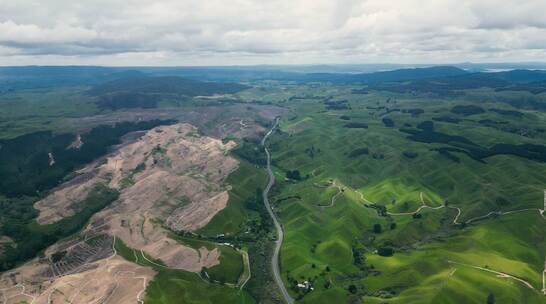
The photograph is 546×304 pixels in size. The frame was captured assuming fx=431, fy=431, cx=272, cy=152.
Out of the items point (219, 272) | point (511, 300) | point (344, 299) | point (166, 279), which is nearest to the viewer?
point (511, 300)

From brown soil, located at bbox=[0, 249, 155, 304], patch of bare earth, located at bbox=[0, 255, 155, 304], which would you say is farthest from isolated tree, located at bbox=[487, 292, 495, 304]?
brown soil, located at bbox=[0, 249, 155, 304]

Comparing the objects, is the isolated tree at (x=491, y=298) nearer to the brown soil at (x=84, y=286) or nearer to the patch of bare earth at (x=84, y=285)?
the patch of bare earth at (x=84, y=285)

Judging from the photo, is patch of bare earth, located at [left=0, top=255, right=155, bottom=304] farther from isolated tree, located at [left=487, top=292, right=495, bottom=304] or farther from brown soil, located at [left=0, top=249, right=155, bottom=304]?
isolated tree, located at [left=487, top=292, right=495, bottom=304]

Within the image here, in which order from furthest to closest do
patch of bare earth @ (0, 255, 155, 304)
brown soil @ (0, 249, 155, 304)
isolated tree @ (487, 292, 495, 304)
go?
brown soil @ (0, 249, 155, 304)
patch of bare earth @ (0, 255, 155, 304)
isolated tree @ (487, 292, 495, 304)

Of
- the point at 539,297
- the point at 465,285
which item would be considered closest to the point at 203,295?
the point at 465,285

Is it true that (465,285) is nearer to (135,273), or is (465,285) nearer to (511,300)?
(511,300)

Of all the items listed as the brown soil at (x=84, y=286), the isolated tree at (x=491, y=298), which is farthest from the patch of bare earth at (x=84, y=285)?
the isolated tree at (x=491, y=298)

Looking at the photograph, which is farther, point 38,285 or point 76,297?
point 38,285

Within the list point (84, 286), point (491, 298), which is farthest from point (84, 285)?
point (491, 298)

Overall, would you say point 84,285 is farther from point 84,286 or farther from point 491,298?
point 491,298

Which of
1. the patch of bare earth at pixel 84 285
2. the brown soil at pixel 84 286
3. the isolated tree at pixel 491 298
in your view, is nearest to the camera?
the isolated tree at pixel 491 298

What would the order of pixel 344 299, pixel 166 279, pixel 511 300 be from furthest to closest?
1. pixel 166 279
2. pixel 344 299
3. pixel 511 300
